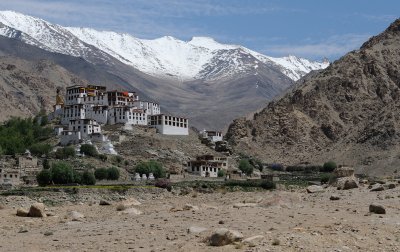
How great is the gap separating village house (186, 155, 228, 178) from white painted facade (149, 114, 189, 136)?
10.1 metres

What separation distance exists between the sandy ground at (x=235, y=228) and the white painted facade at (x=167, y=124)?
7840cm

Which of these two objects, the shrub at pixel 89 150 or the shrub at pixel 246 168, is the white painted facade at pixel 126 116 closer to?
the shrub at pixel 89 150

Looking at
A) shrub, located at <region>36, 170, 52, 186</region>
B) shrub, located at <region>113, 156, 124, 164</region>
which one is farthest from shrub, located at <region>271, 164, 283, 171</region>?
shrub, located at <region>36, 170, 52, 186</region>

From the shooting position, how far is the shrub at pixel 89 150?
9212 centimetres

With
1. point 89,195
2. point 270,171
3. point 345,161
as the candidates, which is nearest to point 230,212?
point 89,195

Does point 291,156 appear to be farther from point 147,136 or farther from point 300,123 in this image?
point 147,136

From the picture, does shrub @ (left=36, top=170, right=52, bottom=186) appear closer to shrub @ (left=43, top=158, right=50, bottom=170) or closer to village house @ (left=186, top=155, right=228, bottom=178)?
shrub @ (left=43, top=158, right=50, bottom=170)

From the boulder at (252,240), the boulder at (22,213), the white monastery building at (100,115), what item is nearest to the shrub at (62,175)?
the white monastery building at (100,115)

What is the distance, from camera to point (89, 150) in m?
92.7

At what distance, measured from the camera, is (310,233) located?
66.8 feet

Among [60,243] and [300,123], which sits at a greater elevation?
[300,123]

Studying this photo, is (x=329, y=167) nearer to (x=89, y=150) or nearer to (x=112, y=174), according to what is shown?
(x=89, y=150)

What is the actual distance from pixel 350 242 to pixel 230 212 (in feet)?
23.6

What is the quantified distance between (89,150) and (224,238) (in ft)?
244
